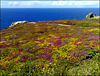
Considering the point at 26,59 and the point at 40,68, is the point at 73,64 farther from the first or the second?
the point at 26,59

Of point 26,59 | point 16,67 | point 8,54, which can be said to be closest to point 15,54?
point 8,54

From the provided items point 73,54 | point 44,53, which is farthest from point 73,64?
point 44,53

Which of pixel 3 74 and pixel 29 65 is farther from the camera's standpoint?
pixel 29 65

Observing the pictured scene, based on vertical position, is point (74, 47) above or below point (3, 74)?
above

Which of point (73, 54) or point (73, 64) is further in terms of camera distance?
point (73, 54)

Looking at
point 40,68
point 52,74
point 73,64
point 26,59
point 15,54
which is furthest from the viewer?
point 15,54

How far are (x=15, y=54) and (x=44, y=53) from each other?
14.3ft

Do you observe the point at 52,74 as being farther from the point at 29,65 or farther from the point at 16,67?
the point at 16,67

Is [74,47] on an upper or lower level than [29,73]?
upper

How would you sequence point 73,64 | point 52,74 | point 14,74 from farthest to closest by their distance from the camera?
point 73,64, point 14,74, point 52,74

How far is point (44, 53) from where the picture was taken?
15328 millimetres

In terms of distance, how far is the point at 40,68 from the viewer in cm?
1108

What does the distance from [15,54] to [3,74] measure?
5066 millimetres

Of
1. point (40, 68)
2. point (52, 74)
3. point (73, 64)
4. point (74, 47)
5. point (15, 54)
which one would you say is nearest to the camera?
point (52, 74)
